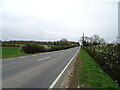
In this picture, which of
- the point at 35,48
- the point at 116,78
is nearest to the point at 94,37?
the point at 35,48

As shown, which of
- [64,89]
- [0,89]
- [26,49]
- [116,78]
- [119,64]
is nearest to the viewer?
[0,89]

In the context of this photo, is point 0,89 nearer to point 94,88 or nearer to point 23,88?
point 23,88

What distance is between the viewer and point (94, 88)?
622cm

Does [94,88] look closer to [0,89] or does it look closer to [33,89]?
[33,89]

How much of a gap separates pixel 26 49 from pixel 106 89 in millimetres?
29725

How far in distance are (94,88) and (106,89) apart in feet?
1.68

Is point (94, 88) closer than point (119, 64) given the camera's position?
Yes

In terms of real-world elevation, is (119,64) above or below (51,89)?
above

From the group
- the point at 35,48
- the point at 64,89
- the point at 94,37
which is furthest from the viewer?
the point at 94,37

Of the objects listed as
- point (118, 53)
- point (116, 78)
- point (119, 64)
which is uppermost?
point (118, 53)

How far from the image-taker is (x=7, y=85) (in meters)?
6.43

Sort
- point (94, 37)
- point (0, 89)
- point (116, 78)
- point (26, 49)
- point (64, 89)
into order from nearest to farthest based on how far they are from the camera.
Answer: point (0, 89), point (64, 89), point (116, 78), point (26, 49), point (94, 37)

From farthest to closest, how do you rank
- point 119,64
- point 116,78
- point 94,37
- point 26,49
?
point 94,37, point 26,49, point 116,78, point 119,64

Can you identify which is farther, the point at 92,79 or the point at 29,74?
the point at 29,74
